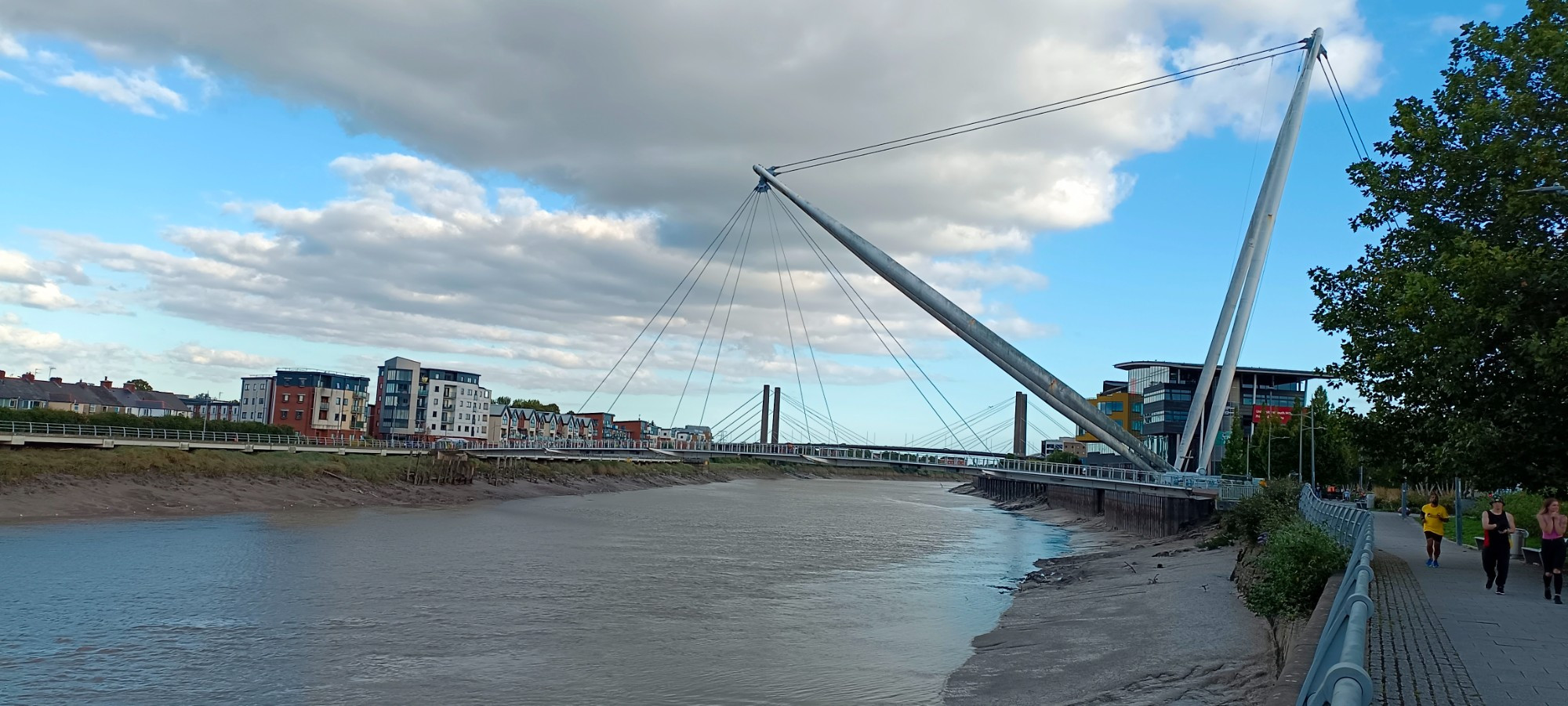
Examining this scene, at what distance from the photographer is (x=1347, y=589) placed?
27.8 feet

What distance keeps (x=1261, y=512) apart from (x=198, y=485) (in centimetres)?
4905

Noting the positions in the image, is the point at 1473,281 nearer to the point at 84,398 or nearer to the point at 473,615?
the point at 473,615

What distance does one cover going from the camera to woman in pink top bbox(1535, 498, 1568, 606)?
1395cm

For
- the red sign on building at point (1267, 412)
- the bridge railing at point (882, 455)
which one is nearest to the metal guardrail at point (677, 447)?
the bridge railing at point (882, 455)

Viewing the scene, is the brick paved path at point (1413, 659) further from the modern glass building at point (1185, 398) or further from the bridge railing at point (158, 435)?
the modern glass building at point (1185, 398)

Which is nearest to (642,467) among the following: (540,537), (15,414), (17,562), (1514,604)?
(15,414)

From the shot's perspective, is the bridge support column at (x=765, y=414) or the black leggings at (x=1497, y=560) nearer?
the black leggings at (x=1497, y=560)

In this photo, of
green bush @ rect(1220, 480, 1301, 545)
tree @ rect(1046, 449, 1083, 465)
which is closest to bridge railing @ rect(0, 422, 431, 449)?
green bush @ rect(1220, 480, 1301, 545)

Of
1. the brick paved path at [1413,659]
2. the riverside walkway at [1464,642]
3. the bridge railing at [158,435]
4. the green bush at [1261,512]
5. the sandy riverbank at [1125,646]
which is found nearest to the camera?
the brick paved path at [1413,659]

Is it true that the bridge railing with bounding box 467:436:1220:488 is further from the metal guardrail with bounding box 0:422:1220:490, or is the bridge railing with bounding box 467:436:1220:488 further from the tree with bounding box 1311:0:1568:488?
the tree with bounding box 1311:0:1568:488

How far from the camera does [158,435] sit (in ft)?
212

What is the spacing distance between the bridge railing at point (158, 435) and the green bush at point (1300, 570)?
196ft

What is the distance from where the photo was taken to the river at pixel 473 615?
14984 millimetres

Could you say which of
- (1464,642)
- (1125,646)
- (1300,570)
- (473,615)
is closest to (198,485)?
(473,615)
